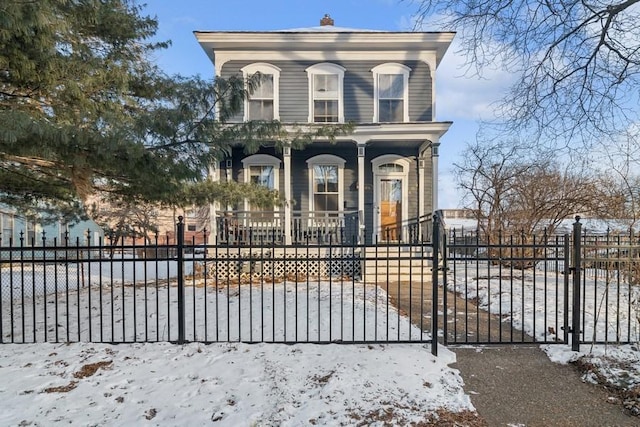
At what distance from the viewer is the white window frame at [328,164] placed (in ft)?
43.5

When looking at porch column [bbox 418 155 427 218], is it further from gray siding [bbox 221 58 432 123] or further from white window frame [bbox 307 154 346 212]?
white window frame [bbox 307 154 346 212]

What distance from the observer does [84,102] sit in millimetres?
5926

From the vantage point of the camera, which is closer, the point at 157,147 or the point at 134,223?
the point at 157,147

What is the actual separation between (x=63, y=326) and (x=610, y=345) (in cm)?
743

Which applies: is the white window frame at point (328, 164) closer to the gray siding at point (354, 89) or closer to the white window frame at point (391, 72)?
the gray siding at point (354, 89)

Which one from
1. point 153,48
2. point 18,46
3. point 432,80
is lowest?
point 18,46

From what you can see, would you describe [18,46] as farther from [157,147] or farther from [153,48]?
[153,48]

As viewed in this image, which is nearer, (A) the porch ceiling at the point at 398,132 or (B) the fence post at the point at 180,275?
(B) the fence post at the point at 180,275

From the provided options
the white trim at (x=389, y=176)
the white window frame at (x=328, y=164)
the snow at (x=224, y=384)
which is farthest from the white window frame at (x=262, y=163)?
the snow at (x=224, y=384)

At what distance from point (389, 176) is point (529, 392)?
32.8 ft

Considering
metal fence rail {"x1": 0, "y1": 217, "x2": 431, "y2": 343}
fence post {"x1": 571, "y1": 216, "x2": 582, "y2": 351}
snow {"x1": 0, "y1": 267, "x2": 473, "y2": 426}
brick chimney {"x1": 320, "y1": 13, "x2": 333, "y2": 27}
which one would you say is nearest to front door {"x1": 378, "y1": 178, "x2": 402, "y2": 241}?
metal fence rail {"x1": 0, "y1": 217, "x2": 431, "y2": 343}

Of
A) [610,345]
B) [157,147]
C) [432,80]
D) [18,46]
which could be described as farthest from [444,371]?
[432,80]

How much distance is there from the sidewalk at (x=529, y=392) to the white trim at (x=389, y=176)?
8.64 m

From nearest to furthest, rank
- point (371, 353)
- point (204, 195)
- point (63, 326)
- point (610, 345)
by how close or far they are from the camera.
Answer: point (371, 353) < point (610, 345) < point (63, 326) < point (204, 195)
